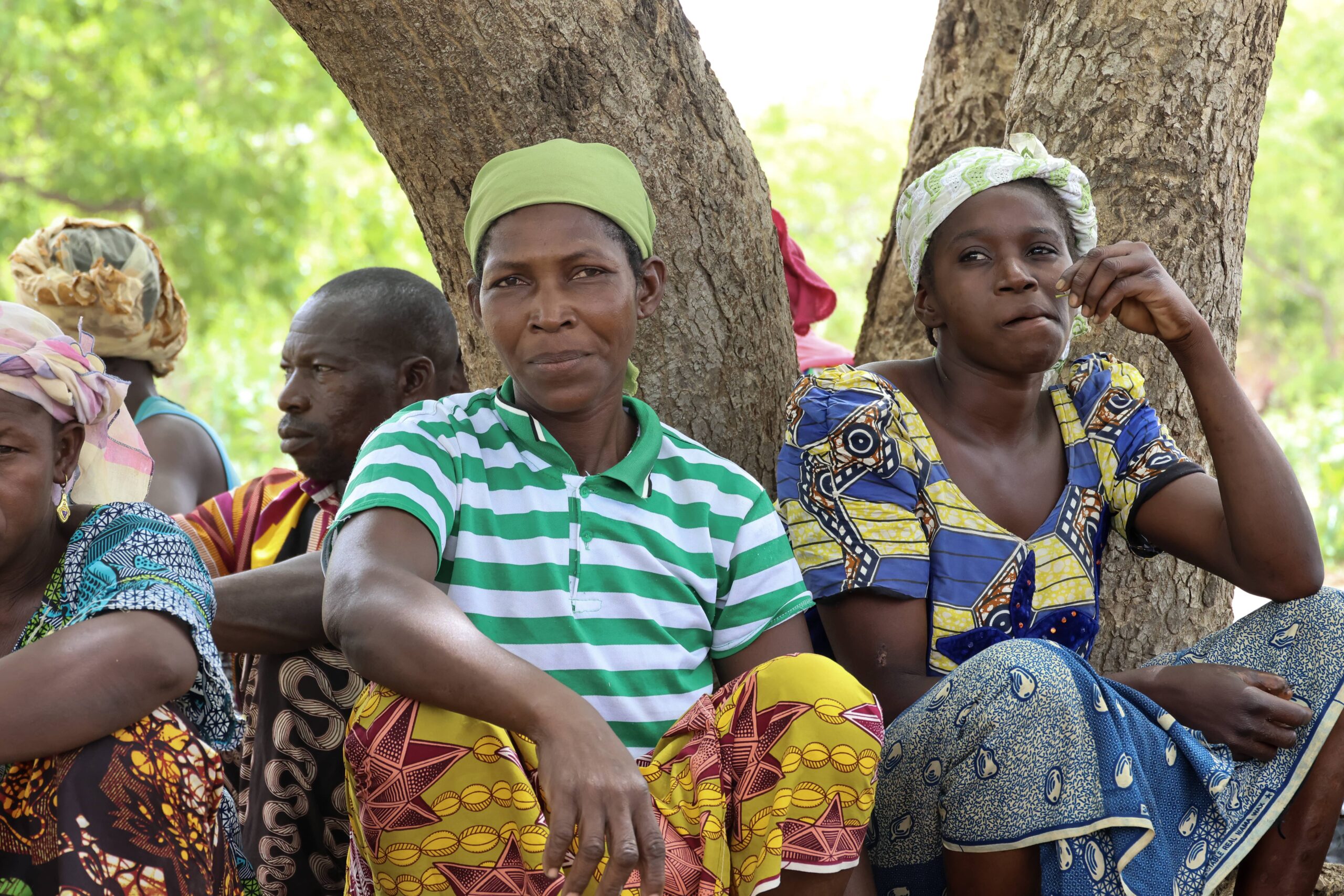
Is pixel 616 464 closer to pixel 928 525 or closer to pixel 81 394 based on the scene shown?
pixel 928 525

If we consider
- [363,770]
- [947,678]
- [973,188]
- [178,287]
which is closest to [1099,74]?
[973,188]

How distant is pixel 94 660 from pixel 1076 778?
5.23 ft

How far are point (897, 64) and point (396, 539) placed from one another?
25085 mm

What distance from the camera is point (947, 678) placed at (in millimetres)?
2318

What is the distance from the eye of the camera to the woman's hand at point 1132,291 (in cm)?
273

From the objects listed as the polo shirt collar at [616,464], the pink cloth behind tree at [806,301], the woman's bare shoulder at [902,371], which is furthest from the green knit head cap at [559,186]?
the pink cloth behind tree at [806,301]

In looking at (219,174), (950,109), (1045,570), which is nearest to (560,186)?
(1045,570)

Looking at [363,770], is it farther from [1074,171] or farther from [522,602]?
[1074,171]

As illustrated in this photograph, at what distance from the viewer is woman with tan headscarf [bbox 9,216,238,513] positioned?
4.02 meters

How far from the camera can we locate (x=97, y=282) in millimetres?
4184

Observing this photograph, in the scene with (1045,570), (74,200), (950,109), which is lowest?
(1045,570)

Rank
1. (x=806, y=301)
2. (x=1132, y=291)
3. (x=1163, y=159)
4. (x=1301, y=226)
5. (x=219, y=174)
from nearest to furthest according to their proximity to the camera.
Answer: (x=1132, y=291), (x=1163, y=159), (x=806, y=301), (x=219, y=174), (x=1301, y=226)

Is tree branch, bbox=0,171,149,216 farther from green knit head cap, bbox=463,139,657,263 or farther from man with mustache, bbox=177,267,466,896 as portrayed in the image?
green knit head cap, bbox=463,139,657,263

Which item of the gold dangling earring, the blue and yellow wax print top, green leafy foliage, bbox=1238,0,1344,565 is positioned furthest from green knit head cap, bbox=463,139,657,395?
green leafy foliage, bbox=1238,0,1344,565
